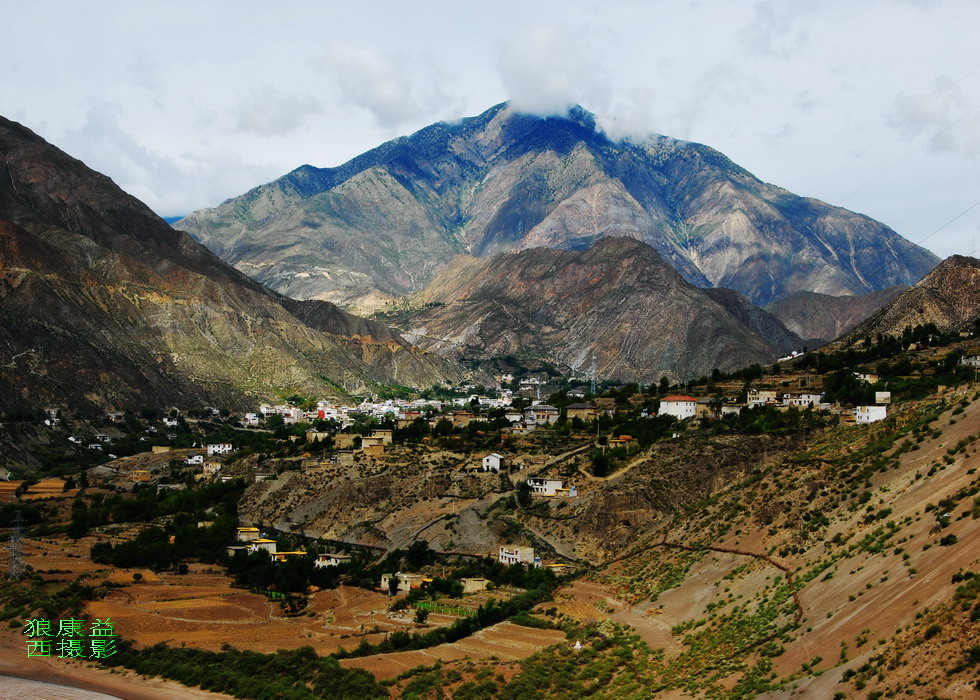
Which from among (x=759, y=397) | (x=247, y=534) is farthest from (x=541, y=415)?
(x=247, y=534)

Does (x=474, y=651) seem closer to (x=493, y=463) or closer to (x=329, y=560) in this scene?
(x=329, y=560)

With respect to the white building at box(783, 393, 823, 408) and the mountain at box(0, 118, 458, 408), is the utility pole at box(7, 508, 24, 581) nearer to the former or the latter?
the white building at box(783, 393, 823, 408)

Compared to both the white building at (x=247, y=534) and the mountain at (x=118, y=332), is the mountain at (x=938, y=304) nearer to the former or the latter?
the white building at (x=247, y=534)

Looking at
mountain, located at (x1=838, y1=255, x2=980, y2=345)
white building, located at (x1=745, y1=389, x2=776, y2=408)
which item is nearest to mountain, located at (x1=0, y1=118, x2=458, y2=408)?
white building, located at (x1=745, y1=389, x2=776, y2=408)

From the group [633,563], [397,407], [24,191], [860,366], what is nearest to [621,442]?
[633,563]

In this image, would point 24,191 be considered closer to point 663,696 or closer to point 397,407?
point 397,407

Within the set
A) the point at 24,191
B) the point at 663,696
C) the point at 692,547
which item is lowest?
the point at 663,696
